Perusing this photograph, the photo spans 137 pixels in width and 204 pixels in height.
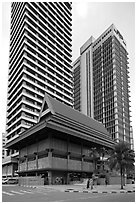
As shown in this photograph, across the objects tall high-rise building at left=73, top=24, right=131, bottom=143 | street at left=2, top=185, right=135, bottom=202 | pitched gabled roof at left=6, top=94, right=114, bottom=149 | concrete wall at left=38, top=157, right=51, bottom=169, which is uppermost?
tall high-rise building at left=73, top=24, right=131, bottom=143

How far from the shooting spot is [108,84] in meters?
130

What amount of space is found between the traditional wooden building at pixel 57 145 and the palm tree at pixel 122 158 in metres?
18.2

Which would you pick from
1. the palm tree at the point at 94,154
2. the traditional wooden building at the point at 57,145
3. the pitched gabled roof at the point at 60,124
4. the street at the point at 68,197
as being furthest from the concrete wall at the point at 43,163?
the street at the point at 68,197

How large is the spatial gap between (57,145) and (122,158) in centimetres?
2305

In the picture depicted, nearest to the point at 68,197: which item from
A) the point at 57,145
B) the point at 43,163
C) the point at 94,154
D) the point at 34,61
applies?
the point at 43,163

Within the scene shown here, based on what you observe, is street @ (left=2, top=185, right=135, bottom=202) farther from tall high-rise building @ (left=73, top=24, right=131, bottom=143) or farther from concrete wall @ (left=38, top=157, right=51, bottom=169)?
tall high-rise building @ (left=73, top=24, right=131, bottom=143)

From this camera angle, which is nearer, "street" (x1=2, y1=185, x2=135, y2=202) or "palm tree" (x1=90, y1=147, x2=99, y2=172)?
"street" (x1=2, y1=185, x2=135, y2=202)

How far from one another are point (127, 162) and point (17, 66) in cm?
7082

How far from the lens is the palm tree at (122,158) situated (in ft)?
121

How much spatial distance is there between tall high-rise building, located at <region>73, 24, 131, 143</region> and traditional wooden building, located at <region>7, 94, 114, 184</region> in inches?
2094

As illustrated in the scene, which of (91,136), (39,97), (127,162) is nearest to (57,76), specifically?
(39,97)

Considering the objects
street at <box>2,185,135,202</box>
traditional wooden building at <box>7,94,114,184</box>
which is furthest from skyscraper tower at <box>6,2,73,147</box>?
street at <box>2,185,135,202</box>

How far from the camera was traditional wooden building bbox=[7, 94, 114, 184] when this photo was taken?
54.7 metres

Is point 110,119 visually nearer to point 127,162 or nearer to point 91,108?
point 91,108
